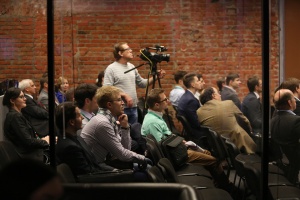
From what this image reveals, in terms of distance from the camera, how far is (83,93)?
507 cm

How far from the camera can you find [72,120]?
4840mm

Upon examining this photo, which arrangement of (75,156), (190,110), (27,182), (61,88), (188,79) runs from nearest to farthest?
(27,182) < (75,156) < (61,88) < (188,79) < (190,110)

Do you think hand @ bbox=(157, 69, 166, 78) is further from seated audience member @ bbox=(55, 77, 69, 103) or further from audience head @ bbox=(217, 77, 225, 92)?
seated audience member @ bbox=(55, 77, 69, 103)

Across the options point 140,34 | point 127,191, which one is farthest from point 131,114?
point 127,191

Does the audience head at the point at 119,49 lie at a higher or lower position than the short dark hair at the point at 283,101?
higher

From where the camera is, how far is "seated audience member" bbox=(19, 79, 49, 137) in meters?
5.27

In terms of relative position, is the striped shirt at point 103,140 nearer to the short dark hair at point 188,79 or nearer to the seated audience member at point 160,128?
the seated audience member at point 160,128

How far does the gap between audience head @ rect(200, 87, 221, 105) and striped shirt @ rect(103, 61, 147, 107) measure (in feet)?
1.71

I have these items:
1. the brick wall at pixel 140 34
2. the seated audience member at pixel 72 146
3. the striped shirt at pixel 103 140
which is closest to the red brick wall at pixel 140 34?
the brick wall at pixel 140 34

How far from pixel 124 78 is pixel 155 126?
1.35 ft

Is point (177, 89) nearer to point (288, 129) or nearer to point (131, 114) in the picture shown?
point (131, 114)

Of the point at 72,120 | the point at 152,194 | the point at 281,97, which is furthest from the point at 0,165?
the point at 281,97

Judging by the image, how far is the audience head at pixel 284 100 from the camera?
4965 mm

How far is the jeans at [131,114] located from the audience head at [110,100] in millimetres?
254
